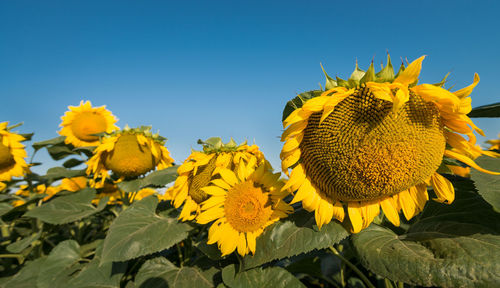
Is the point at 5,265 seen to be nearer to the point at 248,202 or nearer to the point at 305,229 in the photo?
the point at 248,202

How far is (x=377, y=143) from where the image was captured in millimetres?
1383

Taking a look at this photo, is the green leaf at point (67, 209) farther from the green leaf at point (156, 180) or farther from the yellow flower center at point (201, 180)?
the yellow flower center at point (201, 180)

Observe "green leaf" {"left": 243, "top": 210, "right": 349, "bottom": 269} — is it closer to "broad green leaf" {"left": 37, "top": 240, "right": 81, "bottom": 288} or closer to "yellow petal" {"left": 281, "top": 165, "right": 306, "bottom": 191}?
"yellow petal" {"left": 281, "top": 165, "right": 306, "bottom": 191}

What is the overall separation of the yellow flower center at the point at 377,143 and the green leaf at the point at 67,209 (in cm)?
257

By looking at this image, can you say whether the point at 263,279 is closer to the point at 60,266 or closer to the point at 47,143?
the point at 60,266

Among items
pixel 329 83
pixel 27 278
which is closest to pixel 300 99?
pixel 329 83

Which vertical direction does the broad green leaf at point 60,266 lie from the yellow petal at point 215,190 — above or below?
below

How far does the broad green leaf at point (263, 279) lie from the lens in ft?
5.71

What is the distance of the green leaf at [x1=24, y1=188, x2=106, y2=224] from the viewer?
10.00ft

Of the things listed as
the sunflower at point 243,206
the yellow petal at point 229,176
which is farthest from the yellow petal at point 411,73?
the yellow petal at point 229,176

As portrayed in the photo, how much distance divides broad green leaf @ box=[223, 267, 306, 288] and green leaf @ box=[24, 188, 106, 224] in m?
1.90

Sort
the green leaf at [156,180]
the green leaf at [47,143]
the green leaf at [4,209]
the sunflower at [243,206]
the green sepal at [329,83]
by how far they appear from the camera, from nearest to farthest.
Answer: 1. the green sepal at [329,83]
2. the sunflower at [243,206]
3. the green leaf at [156,180]
4. the green leaf at [4,209]
5. the green leaf at [47,143]

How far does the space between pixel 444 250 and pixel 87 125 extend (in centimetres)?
466

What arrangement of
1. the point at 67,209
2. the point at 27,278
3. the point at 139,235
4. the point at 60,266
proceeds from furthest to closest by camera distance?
1. the point at 67,209
2. the point at 27,278
3. the point at 60,266
4. the point at 139,235
